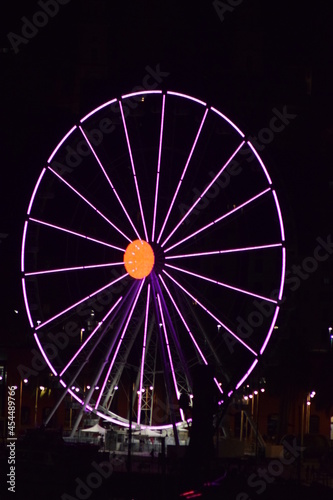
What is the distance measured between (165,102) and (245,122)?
3.86 metres

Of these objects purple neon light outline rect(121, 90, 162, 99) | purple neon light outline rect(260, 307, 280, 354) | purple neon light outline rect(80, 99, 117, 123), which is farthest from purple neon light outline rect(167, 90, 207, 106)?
purple neon light outline rect(260, 307, 280, 354)

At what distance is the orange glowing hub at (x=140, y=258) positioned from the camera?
1804 inches

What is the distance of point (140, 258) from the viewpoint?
45844 mm

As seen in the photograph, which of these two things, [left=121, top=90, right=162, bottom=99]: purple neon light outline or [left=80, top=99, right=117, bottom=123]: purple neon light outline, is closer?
[left=80, top=99, right=117, bottom=123]: purple neon light outline

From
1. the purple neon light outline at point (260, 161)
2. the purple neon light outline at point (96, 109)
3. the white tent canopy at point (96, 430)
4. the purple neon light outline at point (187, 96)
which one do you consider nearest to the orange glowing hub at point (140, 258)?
the purple neon light outline at point (260, 161)

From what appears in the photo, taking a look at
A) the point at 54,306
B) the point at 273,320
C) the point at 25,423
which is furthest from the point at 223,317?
the point at 54,306

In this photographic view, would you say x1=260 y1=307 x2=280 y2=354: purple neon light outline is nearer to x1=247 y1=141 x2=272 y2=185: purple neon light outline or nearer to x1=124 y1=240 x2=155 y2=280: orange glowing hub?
x1=247 y1=141 x2=272 y2=185: purple neon light outline

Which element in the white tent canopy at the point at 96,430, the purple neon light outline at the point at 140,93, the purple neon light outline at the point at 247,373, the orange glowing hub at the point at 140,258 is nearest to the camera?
the purple neon light outline at the point at 247,373

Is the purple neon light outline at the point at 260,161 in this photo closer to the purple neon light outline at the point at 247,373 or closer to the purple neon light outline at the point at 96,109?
the purple neon light outline at the point at 96,109

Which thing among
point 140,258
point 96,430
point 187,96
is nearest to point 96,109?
point 187,96

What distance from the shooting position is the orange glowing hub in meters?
45.8

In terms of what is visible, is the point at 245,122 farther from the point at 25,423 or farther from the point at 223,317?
the point at 25,423

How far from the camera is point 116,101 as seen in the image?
4756 cm

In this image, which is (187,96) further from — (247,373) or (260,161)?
(247,373)
